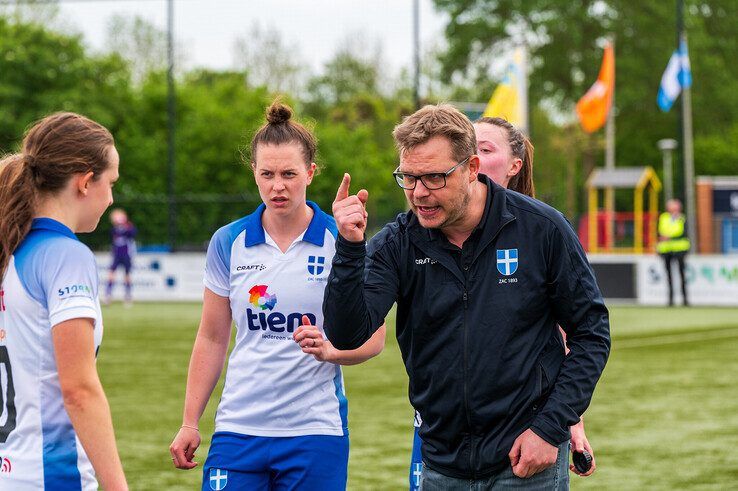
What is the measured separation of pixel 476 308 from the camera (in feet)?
10.6

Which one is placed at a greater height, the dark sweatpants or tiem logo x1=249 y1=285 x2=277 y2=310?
tiem logo x1=249 y1=285 x2=277 y2=310

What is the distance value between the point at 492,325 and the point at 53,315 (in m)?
1.18

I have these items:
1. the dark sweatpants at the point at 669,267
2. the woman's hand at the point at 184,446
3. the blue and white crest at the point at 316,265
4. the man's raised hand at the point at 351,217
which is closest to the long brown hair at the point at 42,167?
the man's raised hand at the point at 351,217

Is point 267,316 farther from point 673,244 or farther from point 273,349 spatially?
point 673,244

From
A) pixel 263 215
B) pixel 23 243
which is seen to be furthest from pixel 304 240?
pixel 23 243

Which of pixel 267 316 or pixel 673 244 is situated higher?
pixel 673 244

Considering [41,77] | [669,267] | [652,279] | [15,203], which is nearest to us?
[15,203]

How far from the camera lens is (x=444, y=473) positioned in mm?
3336

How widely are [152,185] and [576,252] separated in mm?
37496

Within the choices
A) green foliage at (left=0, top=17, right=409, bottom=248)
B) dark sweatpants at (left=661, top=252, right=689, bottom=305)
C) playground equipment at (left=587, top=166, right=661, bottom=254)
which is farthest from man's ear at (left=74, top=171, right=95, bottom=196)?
green foliage at (left=0, top=17, right=409, bottom=248)

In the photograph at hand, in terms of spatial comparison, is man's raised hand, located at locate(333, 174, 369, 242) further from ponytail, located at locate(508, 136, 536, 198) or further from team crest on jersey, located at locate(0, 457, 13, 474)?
ponytail, located at locate(508, 136, 536, 198)

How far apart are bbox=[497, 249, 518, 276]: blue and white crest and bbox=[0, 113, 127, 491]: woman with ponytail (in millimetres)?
1085

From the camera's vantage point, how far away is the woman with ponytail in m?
2.75

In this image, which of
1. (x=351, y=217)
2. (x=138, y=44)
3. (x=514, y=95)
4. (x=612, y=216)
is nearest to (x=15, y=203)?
(x=351, y=217)
